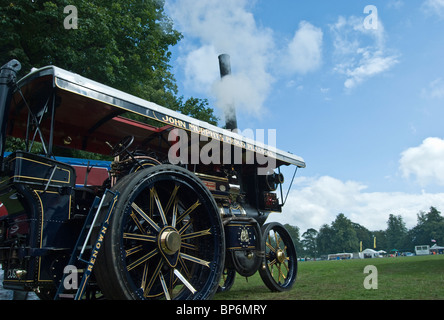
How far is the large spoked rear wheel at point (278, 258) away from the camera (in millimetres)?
6293

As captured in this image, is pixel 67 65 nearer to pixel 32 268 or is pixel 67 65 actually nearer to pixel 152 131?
pixel 152 131

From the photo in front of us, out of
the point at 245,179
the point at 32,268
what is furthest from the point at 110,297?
the point at 245,179

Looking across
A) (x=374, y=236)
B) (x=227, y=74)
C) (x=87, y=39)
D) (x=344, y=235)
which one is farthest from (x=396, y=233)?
(x=87, y=39)

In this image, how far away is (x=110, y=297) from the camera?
3344 mm

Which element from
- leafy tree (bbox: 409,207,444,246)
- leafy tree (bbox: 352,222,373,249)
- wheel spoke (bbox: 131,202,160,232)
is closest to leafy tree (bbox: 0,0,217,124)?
wheel spoke (bbox: 131,202,160,232)

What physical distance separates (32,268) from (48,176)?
2.81 ft

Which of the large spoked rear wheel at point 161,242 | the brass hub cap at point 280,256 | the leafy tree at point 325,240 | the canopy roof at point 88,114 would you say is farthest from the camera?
the leafy tree at point 325,240

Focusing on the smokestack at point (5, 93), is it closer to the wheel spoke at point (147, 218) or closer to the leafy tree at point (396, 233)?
the wheel spoke at point (147, 218)

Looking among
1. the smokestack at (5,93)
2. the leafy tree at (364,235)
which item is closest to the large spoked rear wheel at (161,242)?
the smokestack at (5,93)

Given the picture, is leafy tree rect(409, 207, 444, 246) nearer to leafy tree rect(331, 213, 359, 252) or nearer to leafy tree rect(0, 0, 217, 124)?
leafy tree rect(331, 213, 359, 252)

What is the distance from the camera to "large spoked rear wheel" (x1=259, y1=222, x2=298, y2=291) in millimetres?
6293

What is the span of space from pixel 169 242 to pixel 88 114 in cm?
199

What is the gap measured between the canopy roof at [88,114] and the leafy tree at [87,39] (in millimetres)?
6512

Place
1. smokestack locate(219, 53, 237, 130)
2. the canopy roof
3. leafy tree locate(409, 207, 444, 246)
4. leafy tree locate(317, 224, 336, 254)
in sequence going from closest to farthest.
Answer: the canopy roof
smokestack locate(219, 53, 237, 130)
leafy tree locate(409, 207, 444, 246)
leafy tree locate(317, 224, 336, 254)
